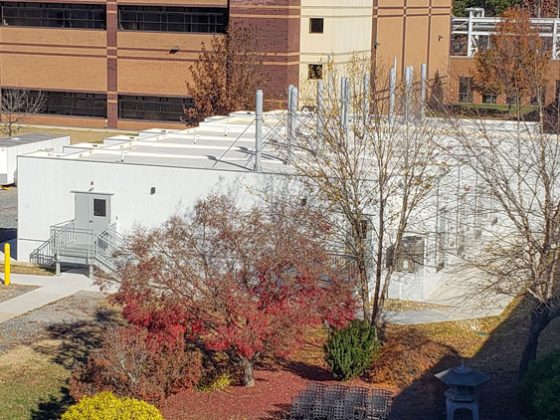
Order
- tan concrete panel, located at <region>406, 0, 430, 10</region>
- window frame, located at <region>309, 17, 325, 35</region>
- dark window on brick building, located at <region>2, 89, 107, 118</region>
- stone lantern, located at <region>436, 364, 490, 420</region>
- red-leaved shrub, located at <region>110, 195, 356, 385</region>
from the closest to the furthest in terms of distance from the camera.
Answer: stone lantern, located at <region>436, 364, 490, 420</region> < red-leaved shrub, located at <region>110, 195, 356, 385</region> < window frame, located at <region>309, 17, 325, 35</region> < dark window on brick building, located at <region>2, 89, 107, 118</region> < tan concrete panel, located at <region>406, 0, 430, 10</region>

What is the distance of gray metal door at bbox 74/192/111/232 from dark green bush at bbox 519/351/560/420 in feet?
48.5

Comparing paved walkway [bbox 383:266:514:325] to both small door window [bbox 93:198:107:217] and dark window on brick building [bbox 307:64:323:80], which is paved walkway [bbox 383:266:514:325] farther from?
dark window on brick building [bbox 307:64:323:80]

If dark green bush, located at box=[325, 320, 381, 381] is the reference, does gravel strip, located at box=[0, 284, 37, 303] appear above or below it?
below

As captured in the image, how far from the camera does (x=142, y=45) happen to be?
207 feet

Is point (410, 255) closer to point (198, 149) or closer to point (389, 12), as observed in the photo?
point (198, 149)

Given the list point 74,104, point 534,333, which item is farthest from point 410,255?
point 74,104

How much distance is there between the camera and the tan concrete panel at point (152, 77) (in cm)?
6234

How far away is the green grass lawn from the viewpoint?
67.2 ft

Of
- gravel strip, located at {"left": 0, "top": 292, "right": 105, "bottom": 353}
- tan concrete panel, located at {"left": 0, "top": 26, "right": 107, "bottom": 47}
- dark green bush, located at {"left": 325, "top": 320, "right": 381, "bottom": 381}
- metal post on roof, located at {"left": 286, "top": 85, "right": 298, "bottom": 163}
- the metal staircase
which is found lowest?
gravel strip, located at {"left": 0, "top": 292, "right": 105, "bottom": 353}

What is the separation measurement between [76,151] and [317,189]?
9994mm

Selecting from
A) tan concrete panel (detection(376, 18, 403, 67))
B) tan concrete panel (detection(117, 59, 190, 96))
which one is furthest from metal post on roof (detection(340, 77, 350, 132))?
tan concrete panel (detection(376, 18, 403, 67))

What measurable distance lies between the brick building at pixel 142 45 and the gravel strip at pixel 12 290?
3128 cm

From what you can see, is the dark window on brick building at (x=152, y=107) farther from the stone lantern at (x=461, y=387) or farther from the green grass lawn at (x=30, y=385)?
the stone lantern at (x=461, y=387)

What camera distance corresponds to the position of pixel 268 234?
21391 mm
